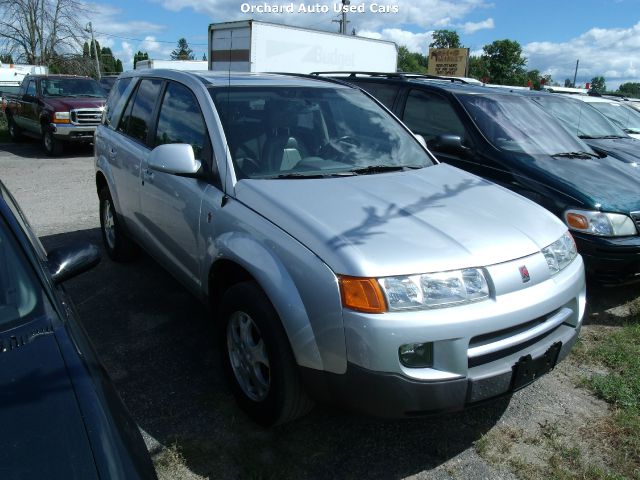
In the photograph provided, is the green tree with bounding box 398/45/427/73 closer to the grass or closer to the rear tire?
A: the rear tire

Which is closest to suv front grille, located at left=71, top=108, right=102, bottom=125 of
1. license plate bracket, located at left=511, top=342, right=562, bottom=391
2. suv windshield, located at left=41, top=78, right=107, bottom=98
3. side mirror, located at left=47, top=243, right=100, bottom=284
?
suv windshield, located at left=41, top=78, right=107, bottom=98

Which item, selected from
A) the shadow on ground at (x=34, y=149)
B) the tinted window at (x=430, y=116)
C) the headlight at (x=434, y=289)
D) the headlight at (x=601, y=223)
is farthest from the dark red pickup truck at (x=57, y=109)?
the headlight at (x=434, y=289)

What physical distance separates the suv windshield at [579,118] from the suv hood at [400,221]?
4.54m

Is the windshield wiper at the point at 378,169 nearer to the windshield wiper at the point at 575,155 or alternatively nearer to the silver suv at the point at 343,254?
the silver suv at the point at 343,254

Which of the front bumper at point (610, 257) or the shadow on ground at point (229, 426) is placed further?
the front bumper at point (610, 257)

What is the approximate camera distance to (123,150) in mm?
4426

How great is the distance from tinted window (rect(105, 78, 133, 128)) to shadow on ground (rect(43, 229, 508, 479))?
2.01 metres

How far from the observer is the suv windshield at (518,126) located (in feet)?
16.6

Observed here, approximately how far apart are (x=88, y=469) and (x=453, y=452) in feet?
6.22

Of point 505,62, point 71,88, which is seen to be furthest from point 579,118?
point 505,62

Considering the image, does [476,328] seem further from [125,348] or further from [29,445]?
[125,348]

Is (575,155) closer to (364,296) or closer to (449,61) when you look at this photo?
(364,296)

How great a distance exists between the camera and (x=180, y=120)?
3.64 meters

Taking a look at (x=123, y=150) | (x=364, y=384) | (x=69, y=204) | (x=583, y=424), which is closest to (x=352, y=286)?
(x=364, y=384)
